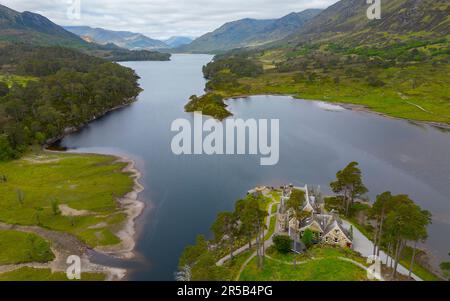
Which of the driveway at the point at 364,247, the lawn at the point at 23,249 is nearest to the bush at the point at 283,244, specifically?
the driveway at the point at 364,247

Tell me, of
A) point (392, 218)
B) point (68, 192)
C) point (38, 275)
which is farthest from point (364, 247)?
point (68, 192)

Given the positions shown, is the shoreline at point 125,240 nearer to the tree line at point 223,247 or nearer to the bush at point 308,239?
the tree line at point 223,247

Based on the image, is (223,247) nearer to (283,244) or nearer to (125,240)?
(283,244)

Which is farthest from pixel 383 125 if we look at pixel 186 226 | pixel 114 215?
pixel 114 215

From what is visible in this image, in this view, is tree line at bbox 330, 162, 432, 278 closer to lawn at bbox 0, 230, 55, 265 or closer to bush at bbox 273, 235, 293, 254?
bush at bbox 273, 235, 293, 254

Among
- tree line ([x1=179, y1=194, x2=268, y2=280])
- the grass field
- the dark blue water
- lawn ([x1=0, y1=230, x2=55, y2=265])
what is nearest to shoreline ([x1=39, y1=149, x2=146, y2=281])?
the dark blue water
